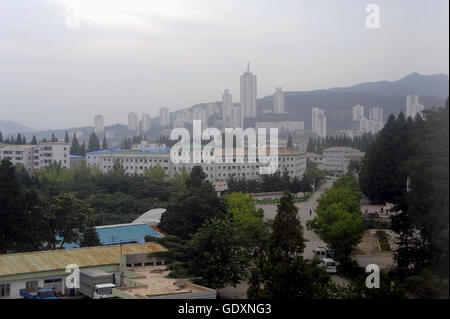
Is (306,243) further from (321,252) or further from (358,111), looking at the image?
(358,111)

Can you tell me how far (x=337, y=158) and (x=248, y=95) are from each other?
664cm

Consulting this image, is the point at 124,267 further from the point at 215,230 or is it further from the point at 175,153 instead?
the point at 175,153

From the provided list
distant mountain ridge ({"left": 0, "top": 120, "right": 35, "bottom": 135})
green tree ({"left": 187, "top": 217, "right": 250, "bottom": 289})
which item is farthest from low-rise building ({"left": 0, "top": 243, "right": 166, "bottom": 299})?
distant mountain ridge ({"left": 0, "top": 120, "right": 35, "bottom": 135})

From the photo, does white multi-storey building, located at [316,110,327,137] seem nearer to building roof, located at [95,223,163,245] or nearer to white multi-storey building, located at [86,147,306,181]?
white multi-storey building, located at [86,147,306,181]

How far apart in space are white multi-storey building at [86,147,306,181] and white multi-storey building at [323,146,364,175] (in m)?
4.11

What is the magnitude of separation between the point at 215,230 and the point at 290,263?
1.30 meters

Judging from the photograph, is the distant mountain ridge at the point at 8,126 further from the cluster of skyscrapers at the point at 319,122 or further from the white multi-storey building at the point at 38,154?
the cluster of skyscrapers at the point at 319,122

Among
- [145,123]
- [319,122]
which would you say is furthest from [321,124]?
[145,123]

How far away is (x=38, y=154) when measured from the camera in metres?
18.5

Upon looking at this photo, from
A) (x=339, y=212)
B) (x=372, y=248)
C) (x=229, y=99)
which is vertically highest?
(x=229, y=99)

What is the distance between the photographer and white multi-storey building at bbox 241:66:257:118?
2340cm

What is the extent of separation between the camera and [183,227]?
612 cm

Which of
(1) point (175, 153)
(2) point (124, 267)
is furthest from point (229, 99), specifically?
(2) point (124, 267)

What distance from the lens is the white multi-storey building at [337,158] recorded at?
70.9 ft
